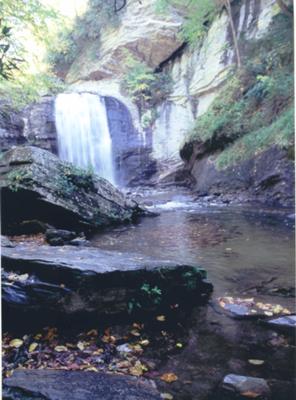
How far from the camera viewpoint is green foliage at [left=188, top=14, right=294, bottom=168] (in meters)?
7.73

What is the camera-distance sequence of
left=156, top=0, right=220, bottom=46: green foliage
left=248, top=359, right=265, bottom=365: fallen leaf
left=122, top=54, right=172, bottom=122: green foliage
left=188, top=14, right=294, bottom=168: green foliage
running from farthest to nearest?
1. left=122, top=54, right=172, bottom=122: green foliage
2. left=156, top=0, right=220, bottom=46: green foliage
3. left=188, top=14, right=294, bottom=168: green foliage
4. left=248, top=359, right=265, bottom=365: fallen leaf

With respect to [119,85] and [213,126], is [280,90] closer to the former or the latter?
[213,126]

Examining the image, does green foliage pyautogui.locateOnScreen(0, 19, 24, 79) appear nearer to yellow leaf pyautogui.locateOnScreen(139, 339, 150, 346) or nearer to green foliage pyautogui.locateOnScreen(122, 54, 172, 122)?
yellow leaf pyautogui.locateOnScreen(139, 339, 150, 346)

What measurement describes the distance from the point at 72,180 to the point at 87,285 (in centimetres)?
348

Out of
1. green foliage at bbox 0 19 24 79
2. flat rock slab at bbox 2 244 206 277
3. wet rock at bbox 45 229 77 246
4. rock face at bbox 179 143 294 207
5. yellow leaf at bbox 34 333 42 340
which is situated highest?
green foliage at bbox 0 19 24 79

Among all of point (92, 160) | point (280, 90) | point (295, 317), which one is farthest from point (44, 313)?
point (92, 160)

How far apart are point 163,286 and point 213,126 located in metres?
7.76

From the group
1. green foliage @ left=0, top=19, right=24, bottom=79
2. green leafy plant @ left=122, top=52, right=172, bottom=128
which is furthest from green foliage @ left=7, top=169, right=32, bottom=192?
green leafy plant @ left=122, top=52, right=172, bottom=128

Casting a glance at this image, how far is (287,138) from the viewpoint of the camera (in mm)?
6660

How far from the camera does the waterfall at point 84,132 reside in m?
12.9

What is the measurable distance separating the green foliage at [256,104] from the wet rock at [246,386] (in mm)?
5913

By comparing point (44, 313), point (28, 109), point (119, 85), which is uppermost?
point (119, 85)

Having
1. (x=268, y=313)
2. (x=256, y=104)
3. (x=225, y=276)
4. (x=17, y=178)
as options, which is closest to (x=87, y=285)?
(x=268, y=313)

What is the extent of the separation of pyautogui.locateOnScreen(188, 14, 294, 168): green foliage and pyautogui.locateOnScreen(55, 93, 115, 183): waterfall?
4.41m
